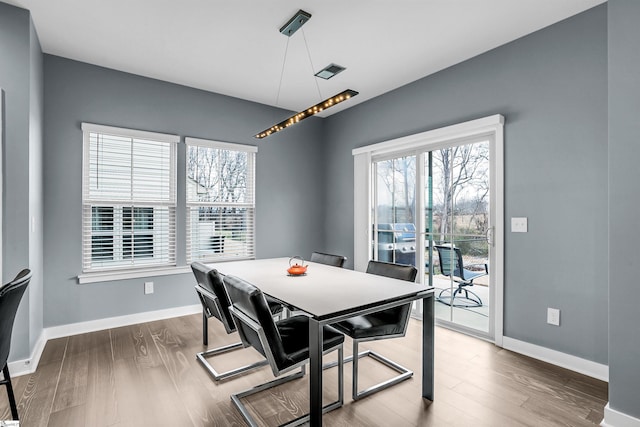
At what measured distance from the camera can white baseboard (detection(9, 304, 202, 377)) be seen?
257 centimetres

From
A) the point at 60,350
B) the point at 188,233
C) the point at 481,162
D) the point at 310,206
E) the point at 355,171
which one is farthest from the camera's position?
the point at 310,206

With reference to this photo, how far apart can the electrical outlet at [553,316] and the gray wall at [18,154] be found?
4.22 metres

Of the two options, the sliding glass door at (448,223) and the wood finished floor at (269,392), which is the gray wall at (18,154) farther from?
the sliding glass door at (448,223)

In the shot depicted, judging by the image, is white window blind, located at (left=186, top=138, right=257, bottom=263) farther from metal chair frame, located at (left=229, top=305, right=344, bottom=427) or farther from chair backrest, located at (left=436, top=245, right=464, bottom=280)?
chair backrest, located at (left=436, top=245, right=464, bottom=280)

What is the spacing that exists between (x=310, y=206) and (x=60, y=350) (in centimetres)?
341

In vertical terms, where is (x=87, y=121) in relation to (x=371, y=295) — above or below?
above

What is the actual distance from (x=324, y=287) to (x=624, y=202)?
186cm

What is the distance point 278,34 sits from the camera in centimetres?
292

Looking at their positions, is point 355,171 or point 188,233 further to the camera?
point 355,171

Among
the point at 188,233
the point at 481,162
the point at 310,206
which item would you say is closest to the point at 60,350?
A: the point at 188,233

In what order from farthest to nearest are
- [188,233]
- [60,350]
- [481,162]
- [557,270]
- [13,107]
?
[188,233]
[481,162]
[60,350]
[557,270]
[13,107]

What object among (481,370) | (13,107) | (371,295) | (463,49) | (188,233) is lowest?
(481,370)

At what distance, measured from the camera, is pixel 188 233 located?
13.4ft

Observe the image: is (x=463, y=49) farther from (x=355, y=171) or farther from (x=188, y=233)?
(x=188, y=233)
